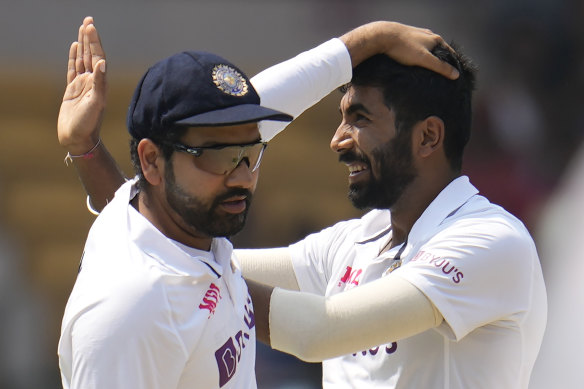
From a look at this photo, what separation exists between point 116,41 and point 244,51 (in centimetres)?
90

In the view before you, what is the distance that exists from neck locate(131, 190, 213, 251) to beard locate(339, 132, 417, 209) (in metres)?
0.84

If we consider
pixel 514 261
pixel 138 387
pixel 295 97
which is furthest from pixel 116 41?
pixel 138 387

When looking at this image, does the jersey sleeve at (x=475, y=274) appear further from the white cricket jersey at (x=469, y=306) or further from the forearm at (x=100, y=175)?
the forearm at (x=100, y=175)

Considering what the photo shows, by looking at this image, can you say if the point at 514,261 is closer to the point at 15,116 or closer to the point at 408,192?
the point at 408,192

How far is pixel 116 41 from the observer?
6.74m

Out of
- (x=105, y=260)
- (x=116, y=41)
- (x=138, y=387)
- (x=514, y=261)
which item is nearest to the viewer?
(x=138, y=387)

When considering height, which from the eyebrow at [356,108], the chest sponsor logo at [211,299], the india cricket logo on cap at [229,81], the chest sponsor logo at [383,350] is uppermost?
the india cricket logo on cap at [229,81]

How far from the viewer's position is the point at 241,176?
2139 millimetres

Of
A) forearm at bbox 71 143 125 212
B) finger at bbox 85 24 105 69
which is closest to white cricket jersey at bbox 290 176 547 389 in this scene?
forearm at bbox 71 143 125 212

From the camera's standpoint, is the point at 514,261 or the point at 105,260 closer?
the point at 105,260

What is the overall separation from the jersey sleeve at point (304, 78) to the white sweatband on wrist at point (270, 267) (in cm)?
47

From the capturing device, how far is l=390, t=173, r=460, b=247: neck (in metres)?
2.88

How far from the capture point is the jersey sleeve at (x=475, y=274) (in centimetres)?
252

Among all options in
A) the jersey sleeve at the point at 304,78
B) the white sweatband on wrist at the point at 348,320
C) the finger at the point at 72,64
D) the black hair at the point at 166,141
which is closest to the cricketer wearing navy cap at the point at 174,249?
the black hair at the point at 166,141
